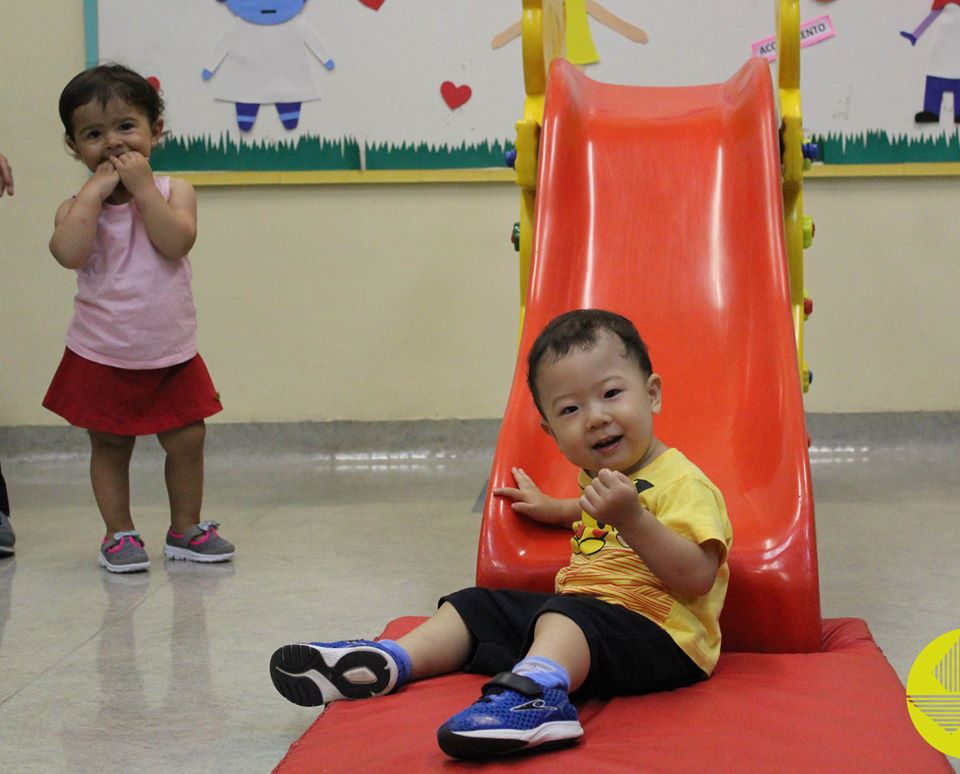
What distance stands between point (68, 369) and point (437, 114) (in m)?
1.50

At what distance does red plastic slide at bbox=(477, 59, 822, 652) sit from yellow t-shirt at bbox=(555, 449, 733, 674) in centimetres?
10

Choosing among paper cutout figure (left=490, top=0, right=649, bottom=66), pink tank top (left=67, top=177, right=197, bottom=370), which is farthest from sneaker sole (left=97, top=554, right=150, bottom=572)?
paper cutout figure (left=490, top=0, right=649, bottom=66)

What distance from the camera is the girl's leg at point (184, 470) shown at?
90.0 inches

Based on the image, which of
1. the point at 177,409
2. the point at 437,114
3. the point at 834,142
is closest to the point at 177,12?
the point at 437,114

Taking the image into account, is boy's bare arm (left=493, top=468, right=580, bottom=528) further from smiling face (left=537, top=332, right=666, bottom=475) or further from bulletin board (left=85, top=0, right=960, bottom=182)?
bulletin board (left=85, top=0, right=960, bottom=182)

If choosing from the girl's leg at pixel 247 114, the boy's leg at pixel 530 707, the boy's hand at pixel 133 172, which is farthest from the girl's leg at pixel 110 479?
the girl's leg at pixel 247 114

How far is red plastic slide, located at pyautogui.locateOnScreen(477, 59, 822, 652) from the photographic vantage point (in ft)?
4.90

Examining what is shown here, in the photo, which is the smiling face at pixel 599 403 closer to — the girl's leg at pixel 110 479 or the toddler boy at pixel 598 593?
the toddler boy at pixel 598 593

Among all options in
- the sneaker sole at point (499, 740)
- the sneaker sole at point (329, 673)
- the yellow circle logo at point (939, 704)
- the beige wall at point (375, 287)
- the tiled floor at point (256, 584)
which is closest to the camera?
the sneaker sole at point (499, 740)

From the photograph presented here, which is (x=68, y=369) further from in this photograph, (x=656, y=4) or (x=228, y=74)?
(x=656, y=4)

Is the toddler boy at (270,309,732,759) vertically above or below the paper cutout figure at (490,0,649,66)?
below

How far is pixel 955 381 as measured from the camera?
3412 millimetres

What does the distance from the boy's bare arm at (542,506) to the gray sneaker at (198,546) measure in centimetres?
87

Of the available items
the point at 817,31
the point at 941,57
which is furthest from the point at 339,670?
the point at 941,57
